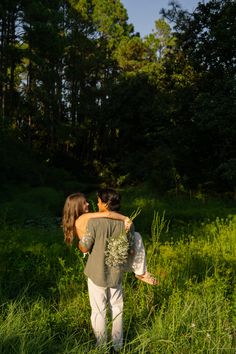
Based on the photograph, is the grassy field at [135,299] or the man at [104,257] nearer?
the grassy field at [135,299]

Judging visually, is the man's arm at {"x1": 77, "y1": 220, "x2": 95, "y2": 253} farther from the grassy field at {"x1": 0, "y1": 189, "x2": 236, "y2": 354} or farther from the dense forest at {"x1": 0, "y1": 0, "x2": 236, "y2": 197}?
the dense forest at {"x1": 0, "y1": 0, "x2": 236, "y2": 197}

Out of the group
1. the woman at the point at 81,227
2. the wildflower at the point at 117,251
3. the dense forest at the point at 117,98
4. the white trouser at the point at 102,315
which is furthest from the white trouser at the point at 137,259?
the dense forest at the point at 117,98

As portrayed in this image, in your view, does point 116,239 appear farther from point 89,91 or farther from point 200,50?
point 89,91

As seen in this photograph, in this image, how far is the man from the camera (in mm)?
4062

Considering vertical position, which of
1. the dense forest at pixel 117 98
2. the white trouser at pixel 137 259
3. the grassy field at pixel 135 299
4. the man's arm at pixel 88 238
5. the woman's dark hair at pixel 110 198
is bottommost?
the grassy field at pixel 135 299

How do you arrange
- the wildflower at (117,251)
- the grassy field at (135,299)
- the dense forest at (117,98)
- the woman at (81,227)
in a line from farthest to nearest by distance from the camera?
1. the dense forest at (117,98)
2. the woman at (81,227)
3. the wildflower at (117,251)
4. the grassy field at (135,299)

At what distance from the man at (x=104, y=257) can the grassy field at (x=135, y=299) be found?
180mm

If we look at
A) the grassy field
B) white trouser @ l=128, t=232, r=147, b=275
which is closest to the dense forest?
the grassy field

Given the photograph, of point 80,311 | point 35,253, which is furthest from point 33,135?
point 80,311

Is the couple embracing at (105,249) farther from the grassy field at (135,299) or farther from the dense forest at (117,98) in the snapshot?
the dense forest at (117,98)

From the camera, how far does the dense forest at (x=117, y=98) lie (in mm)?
17750

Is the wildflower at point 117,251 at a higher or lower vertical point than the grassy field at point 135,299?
higher

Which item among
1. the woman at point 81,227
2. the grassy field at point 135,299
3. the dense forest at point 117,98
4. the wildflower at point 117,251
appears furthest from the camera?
the dense forest at point 117,98

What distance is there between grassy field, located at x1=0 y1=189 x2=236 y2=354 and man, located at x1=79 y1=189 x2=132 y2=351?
18 cm
